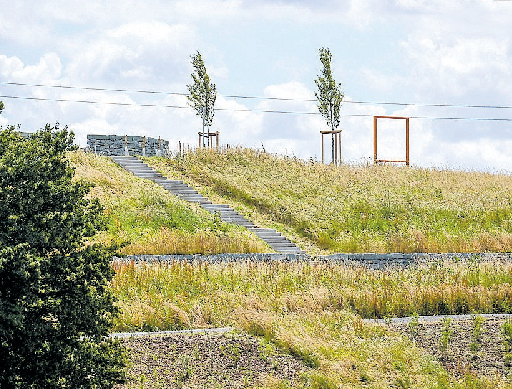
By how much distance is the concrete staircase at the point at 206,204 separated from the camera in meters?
23.7

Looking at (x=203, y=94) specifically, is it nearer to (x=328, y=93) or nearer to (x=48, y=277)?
(x=328, y=93)

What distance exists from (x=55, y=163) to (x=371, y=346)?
4486 millimetres

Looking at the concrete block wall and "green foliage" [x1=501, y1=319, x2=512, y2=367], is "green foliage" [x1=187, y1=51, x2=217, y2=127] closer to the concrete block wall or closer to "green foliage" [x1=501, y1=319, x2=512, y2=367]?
the concrete block wall

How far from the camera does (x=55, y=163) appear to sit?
25.4 feet

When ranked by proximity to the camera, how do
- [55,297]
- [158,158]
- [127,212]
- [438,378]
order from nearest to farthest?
[55,297] → [438,378] → [127,212] → [158,158]

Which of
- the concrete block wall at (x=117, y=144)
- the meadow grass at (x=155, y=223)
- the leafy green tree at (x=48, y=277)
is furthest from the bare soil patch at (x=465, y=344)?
the concrete block wall at (x=117, y=144)

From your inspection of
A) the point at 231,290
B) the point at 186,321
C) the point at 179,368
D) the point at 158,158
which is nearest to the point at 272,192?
the point at 158,158

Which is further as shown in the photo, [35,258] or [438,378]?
[438,378]

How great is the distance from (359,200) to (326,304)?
16.1 meters

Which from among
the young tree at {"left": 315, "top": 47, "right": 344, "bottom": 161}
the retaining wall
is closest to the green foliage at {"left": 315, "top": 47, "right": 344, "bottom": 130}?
the young tree at {"left": 315, "top": 47, "right": 344, "bottom": 161}

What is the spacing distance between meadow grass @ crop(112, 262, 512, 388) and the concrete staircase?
7.66 meters

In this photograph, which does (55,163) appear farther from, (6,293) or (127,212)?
(127,212)

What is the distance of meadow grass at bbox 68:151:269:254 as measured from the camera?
65.5 feet

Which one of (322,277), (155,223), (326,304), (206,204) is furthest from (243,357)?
(206,204)
